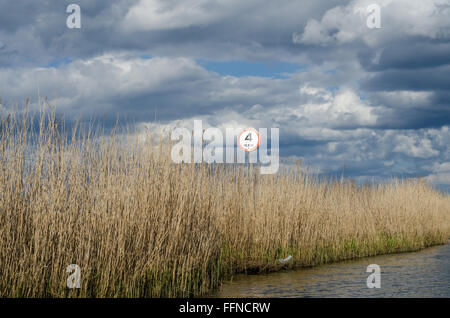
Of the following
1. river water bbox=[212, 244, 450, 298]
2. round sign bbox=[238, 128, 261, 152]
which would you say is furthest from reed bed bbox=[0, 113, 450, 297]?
round sign bbox=[238, 128, 261, 152]

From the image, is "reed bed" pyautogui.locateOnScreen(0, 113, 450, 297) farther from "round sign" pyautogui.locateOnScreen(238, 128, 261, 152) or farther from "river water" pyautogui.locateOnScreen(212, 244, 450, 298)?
"round sign" pyautogui.locateOnScreen(238, 128, 261, 152)

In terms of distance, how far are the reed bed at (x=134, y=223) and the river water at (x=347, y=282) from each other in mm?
438

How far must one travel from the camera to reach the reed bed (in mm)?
5133

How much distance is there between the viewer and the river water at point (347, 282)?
24.4 feet

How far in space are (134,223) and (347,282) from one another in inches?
171

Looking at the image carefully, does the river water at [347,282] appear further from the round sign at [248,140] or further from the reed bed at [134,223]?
the round sign at [248,140]

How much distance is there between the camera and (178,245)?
655cm

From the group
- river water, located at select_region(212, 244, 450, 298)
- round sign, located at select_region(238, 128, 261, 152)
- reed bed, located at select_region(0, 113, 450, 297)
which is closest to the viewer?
reed bed, located at select_region(0, 113, 450, 297)

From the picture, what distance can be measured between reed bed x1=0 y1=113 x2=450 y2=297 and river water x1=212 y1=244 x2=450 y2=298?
44 cm

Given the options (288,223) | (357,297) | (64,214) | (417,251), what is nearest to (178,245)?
(64,214)

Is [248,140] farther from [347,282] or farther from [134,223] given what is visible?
[134,223]

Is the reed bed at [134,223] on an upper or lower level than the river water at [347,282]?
upper

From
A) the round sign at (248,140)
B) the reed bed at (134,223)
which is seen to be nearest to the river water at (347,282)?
the reed bed at (134,223)
